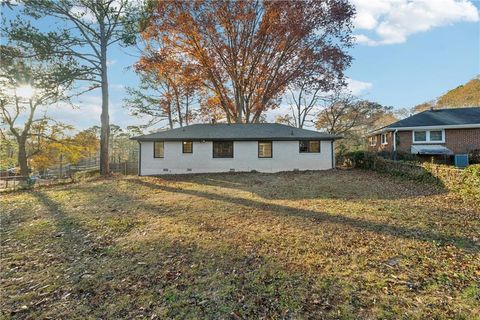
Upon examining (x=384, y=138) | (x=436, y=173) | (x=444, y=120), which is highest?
(x=444, y=120)

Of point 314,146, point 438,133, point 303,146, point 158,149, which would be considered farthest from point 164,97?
point 438,133

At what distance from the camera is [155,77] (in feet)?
79.9

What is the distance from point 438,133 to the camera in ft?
53.6

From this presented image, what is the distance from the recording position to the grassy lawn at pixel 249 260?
2930 mm

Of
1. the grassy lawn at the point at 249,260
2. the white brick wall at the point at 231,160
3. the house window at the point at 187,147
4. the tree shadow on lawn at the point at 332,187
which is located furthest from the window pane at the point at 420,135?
the house window at the point at 187,147

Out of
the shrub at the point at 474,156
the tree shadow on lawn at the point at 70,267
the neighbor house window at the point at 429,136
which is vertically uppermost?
the neighbor house window at the point at 429,136

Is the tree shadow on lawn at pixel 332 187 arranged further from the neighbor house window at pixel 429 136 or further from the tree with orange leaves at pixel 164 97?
the tree with orange leaves at pixel 164 97

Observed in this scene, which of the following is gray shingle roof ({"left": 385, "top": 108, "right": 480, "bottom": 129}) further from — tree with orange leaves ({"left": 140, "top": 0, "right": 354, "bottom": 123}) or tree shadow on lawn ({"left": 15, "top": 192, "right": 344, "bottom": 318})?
tree shadow on lawn ({"left": 15, "top": 192, "right": 344, "bottom": 318})

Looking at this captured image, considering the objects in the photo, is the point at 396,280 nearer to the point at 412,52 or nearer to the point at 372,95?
the point at 412,52

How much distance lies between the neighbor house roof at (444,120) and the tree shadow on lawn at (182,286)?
56.6 feet

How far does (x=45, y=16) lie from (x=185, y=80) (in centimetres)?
943

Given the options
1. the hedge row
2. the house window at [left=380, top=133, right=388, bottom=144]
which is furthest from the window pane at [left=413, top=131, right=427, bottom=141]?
the hedge row

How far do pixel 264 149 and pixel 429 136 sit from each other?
11494 millimetres

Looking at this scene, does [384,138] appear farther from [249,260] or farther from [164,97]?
[164,97]
